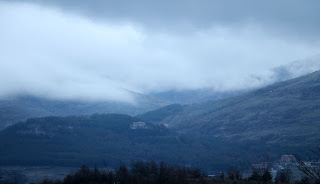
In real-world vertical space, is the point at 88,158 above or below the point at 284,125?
below

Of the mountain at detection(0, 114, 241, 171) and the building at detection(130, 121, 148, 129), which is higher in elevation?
the building at detection(130, 121, 148, 129)

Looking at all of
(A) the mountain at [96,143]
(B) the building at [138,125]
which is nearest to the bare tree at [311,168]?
(A) the mountain at [96,143]

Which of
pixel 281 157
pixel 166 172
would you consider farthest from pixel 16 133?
pixel 166 172

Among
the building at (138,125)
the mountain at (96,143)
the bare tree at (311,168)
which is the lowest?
the bare tree at (311,168)

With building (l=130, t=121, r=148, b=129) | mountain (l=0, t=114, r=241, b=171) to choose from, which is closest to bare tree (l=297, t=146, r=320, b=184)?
mountain (l=0, t=114, r=241, b=171)

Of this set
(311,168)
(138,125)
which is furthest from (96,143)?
(311,168)

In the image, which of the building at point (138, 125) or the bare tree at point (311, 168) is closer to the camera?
the bare tree at point (311, 168)

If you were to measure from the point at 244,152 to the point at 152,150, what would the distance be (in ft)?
99.4

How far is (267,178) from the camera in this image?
74.3 m

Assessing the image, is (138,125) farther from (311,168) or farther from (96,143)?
(311,168)

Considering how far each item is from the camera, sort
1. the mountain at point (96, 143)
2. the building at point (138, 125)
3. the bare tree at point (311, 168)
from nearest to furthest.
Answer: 1. the bare tree at point (311, 168)
2. the mountain at point (96, 143)
3. the building at point (138, 125)

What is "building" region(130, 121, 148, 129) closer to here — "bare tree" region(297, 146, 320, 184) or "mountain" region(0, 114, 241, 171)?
"mountain" region(0, 114, 241, 171)

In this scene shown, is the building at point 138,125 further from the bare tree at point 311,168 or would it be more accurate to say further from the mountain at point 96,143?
the bare tree at point 311,168

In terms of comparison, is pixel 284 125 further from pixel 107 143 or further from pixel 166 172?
pixel 166 172
